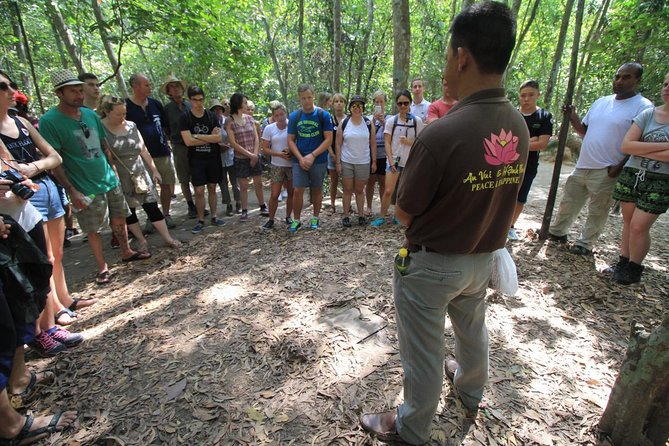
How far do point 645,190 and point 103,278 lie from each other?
6.42 meters

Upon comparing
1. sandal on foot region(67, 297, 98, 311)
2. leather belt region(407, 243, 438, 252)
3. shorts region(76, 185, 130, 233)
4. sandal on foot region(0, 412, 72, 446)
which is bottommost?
sandal on foot region(67, 297, 98, 311)

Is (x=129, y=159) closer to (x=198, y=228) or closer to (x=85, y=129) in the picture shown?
(x=85, y=129)

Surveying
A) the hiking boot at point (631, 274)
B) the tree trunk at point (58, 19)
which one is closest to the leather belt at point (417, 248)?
the hiking boot at point (631, 274)

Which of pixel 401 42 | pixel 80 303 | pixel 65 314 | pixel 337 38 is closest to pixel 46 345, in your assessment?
pixel 65 314

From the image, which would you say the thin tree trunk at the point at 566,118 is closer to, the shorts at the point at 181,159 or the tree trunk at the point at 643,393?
the tree trunk at the point at 643,393

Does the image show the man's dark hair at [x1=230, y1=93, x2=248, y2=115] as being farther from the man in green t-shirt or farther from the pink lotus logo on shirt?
the pink lotus logo on shirt

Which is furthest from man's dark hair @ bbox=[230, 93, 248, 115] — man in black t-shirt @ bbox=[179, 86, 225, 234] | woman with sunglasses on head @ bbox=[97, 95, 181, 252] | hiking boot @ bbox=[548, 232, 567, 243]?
hiking boot @ bbox=[548, 232, 567, 243]

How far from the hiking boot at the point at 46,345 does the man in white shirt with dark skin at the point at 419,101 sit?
5535 mm

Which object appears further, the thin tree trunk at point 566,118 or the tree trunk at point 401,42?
the tree trunk at point 401,42

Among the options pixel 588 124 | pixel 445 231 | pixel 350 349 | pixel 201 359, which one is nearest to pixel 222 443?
pixel 201 359

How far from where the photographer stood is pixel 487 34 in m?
1.42

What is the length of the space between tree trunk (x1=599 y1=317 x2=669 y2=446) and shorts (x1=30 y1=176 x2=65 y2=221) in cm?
458

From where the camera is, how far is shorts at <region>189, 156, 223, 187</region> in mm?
5629

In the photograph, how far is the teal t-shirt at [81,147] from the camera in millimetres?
3584
